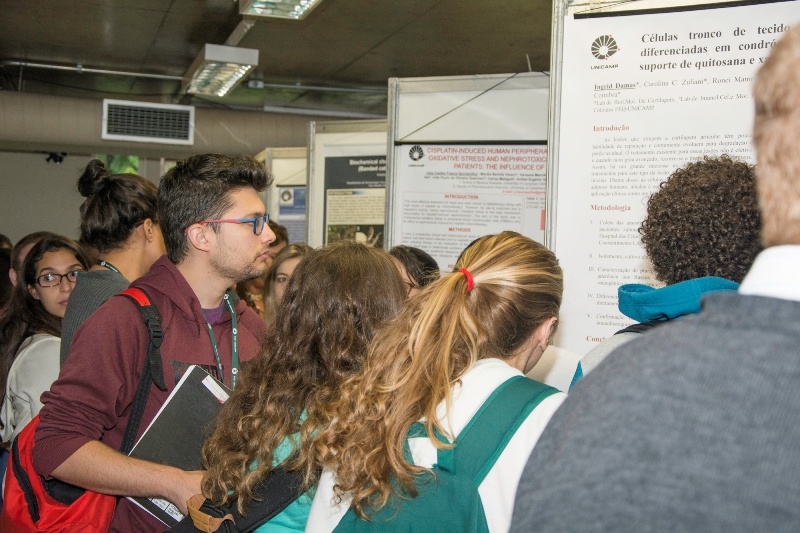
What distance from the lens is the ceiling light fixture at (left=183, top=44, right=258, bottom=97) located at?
634 centimetres

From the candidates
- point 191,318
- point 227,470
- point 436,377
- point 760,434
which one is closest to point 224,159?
point 191,318

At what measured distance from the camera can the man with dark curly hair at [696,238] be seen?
150cm

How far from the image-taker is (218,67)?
6.80 m

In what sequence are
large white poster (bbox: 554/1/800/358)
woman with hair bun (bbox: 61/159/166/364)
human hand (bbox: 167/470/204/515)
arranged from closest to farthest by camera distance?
→ human hand (bbox: 167/470/204/515), large white poster (bbox: 554/1/800/358), woman with hair bun (bbox: 61/159/166/364)

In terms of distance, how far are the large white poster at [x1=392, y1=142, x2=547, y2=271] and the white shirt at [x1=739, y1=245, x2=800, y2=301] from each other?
3.14 metres

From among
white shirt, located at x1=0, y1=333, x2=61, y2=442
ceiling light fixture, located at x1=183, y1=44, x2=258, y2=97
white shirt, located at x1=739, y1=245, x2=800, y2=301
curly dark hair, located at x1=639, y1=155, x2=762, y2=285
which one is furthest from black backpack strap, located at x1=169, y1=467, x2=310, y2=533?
ceiling light fixture, located at x1=183, y1=44, x2=258, y2=97

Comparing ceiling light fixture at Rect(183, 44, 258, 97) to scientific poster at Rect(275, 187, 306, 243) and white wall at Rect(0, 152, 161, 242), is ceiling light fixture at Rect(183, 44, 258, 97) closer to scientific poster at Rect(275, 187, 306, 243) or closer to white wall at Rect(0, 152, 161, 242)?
scientific poster at Rect(275, 187, 306, 243)

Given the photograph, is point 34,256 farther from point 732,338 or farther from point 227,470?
point 732,338

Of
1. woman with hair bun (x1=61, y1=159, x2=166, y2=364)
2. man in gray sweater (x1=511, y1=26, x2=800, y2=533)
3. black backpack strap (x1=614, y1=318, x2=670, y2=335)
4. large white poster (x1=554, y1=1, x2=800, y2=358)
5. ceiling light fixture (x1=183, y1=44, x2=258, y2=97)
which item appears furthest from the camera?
ceiling light fixture (x1=183, y1=44, x2=258, y2=97)

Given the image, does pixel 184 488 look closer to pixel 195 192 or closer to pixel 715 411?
pixel 195 192

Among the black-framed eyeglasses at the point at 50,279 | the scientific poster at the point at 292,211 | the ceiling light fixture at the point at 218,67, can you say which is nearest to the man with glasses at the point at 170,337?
the black-framed eyeglasses at the point at 50,279

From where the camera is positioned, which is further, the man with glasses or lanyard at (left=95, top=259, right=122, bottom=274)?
lanyard at (left=95, top=259, right=122, bottom=274)

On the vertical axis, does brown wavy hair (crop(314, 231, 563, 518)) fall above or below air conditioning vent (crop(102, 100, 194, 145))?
below

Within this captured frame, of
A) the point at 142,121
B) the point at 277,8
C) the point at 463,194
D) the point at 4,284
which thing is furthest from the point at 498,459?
the point at 142,121
